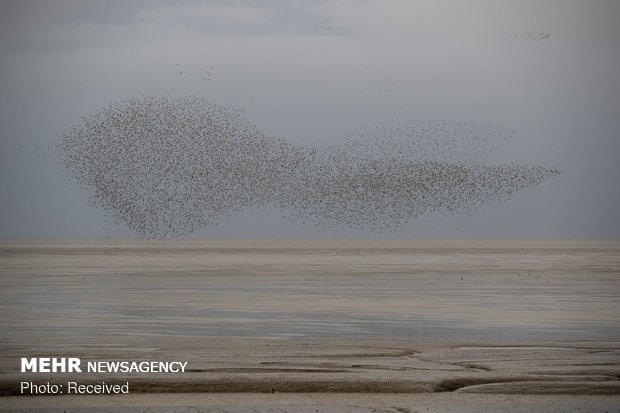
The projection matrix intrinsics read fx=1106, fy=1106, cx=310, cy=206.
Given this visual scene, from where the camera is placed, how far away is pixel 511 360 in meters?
14.6

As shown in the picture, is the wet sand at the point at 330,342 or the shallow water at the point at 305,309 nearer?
the wet sand at the point at 330,342

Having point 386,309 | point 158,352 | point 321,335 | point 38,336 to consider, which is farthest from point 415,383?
point 386,309

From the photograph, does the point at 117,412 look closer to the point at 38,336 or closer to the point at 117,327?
the point at 38,336

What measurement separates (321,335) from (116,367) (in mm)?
5077

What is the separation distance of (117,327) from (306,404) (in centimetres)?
888

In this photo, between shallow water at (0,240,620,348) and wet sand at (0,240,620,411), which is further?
shallow water at (0,240,620,348)

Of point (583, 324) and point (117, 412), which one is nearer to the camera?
point (117, 412)

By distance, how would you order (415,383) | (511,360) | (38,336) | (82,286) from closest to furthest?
1. (415,383)
2. (511,360)
3. (38,336)
4. (82,286)

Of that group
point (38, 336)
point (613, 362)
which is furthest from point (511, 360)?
point (38, 336)

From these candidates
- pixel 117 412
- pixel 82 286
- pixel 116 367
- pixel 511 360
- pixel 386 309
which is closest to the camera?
pixel 117 412

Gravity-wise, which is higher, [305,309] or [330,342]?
[305,309]

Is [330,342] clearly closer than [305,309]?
Yes

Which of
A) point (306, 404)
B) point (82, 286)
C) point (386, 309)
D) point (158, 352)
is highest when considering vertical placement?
point (82, 286)

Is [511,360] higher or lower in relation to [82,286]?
lower
